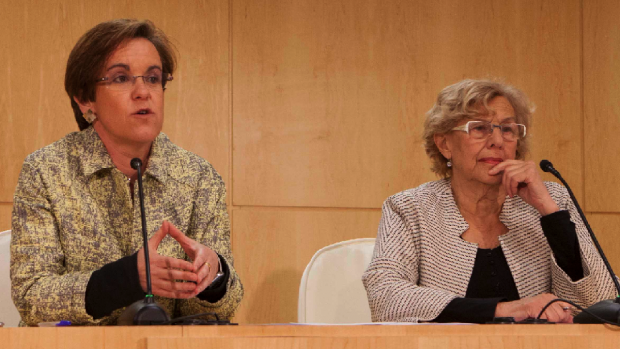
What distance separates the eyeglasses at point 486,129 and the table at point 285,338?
4.00 ft

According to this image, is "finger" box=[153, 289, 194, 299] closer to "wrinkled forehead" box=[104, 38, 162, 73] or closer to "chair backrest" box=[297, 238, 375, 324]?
"wrinkled forehead" box=[104, 38, 162, 73]

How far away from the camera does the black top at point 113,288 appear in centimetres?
165

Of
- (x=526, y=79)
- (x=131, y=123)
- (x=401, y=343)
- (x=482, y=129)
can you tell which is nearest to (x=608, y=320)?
(x=401, y=343)

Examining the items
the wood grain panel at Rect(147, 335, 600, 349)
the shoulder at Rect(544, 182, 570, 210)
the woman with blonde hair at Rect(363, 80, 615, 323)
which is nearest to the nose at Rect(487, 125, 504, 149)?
the woman with blonde hair at Rect(363, 80, 615, 323)

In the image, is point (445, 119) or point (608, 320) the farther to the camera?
point (445, 119)

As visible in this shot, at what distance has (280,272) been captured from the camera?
3326mm

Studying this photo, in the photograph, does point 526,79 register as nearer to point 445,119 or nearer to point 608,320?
point 445,119

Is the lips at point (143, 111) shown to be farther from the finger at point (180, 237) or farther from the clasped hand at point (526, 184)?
the clasped hand at point (526, 184)

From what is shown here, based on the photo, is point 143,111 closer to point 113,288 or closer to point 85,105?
point 85,105

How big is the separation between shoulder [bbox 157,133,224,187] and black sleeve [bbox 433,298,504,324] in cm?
75

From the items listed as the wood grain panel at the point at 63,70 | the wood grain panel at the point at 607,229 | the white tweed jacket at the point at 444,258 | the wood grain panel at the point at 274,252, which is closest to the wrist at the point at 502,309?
the white tweed jacket at the point at 444,258

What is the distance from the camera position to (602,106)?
3.59m

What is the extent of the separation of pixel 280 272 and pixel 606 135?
172 cm

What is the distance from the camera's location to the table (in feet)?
3.86
